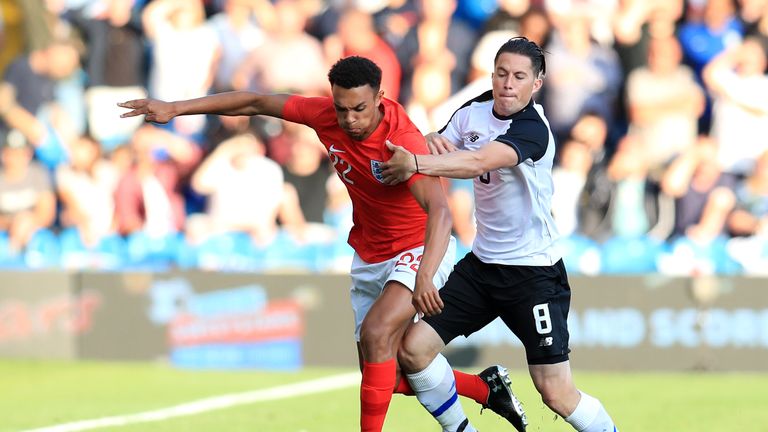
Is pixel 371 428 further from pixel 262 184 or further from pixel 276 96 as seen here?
pixel 262 184

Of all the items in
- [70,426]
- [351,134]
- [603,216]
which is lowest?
[70,426]

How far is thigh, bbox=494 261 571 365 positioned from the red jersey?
0.62 m

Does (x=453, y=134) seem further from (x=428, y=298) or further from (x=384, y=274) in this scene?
(x=428, y=298)

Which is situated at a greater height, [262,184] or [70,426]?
[262,184]

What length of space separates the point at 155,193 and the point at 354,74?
246 inches

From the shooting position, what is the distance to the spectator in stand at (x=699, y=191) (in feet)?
37.9

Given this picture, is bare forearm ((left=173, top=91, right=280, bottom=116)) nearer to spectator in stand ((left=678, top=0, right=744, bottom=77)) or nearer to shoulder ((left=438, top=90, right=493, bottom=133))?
shoulder ((left=438, top=90, right=493, bottom=133))

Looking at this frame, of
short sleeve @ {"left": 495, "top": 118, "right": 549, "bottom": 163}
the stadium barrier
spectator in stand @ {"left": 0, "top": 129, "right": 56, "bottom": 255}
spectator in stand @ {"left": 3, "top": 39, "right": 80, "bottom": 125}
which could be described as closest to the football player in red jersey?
short sleeve @ {"left": 495, "top": 118, "right": 549, "bottom": 163}

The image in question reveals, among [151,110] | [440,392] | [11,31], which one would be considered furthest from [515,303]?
[11,31]

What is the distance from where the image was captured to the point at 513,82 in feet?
21.8

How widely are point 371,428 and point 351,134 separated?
5.07 feet

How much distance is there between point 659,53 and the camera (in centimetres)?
1193

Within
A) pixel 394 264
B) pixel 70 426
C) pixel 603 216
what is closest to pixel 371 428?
pixel 394 264

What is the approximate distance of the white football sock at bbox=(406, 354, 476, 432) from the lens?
711 centimetres
